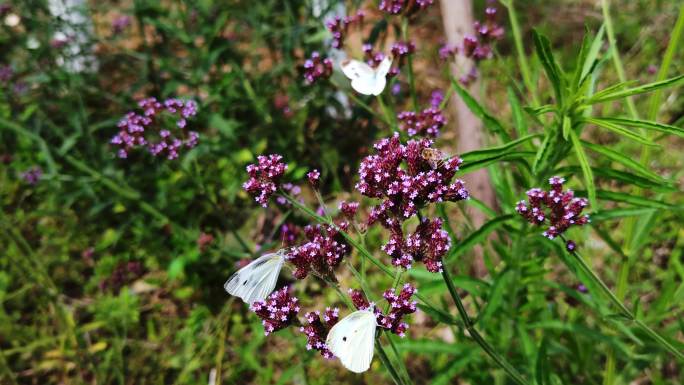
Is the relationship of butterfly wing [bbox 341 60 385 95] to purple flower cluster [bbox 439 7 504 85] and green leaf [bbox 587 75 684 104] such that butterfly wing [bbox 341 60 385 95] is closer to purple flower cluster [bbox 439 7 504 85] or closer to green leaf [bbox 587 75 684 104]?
purple flower cluster [bbox 439 7 504 85]

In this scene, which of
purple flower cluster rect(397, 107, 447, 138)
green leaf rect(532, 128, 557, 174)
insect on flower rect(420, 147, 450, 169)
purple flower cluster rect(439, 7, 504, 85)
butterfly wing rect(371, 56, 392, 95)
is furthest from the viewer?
purple flower cluster rect(439, 7, 504, 85)

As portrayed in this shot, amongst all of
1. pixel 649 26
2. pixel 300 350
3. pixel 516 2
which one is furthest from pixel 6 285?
pixel 649 26

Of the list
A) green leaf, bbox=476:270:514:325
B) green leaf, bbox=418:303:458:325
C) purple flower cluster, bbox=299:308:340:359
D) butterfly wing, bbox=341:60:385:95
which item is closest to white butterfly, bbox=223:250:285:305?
purple flower cluster, bbox=299:308:340:359

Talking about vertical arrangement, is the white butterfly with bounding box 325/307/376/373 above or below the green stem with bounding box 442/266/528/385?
below

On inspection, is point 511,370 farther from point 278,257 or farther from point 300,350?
point 300,350

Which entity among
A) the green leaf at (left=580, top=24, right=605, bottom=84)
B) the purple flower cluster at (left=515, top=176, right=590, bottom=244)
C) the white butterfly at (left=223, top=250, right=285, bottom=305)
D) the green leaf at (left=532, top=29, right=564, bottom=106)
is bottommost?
the white butterfly at (left=223, top=250, right=285, bottom=305)
